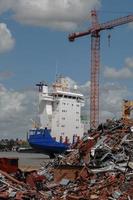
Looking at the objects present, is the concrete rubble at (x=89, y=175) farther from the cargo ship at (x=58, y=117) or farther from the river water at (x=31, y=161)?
the cargo ship at (x=58, y=117)

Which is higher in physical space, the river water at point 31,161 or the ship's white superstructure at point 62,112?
the ship's white superstructure at point 62,112

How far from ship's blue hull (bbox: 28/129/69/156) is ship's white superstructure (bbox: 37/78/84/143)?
2397 mm

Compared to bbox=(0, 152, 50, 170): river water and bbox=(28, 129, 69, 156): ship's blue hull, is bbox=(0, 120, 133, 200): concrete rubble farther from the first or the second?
bbox=(28, 129, 69, 156): ship's blue hull

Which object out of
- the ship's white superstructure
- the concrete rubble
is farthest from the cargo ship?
the concrete rubble

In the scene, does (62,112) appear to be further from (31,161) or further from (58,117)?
(31,161)

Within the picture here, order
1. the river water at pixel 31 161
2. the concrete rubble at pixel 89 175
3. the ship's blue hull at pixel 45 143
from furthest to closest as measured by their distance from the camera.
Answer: the ship's blue hull at pixel 45 143
the river water at pixel 31 161
the concrete rubble at pixel 89 175

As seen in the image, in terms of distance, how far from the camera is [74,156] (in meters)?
26.5

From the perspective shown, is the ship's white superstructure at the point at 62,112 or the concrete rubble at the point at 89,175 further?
the ship's white superstructure at the point at 62,112

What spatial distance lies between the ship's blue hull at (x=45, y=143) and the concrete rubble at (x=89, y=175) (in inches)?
2485

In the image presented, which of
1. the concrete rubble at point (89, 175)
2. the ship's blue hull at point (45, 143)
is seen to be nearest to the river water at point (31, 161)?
the ship's blue hull at point (45, 143)

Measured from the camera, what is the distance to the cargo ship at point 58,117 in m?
94.5

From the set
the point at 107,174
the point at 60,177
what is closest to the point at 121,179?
the point at 107,174

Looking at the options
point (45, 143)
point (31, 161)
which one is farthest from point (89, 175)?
point (45, 143)

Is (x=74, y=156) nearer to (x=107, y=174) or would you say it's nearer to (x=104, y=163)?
(x=104, y=163)
